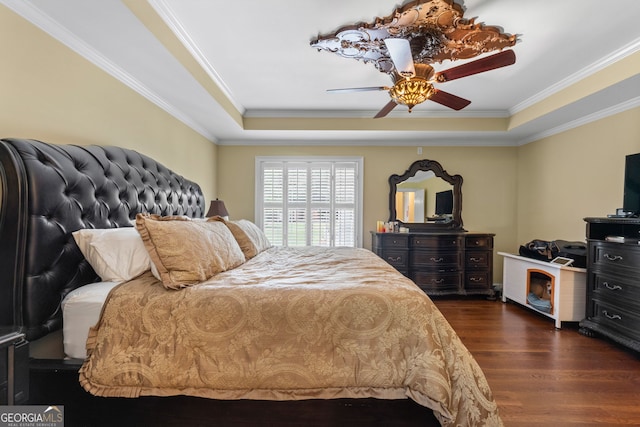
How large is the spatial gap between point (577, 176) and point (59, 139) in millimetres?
4886

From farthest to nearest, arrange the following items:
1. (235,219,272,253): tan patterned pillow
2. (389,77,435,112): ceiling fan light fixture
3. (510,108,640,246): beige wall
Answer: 1. (510,108,640,246): beige wall
2. (235,219,272,253): tan patterned pillow
3. (389,77,435,112): ceiling fan light fixture

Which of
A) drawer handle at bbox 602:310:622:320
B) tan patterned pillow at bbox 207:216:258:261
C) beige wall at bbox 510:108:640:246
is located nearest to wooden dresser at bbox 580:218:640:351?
drawer handle at bbox 602:310:622:320

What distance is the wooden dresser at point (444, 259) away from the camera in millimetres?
4004

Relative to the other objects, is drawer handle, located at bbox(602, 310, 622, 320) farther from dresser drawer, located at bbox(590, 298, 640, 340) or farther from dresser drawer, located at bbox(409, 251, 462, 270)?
dresser drawer, located at bbox(409, 251, 462, 270)

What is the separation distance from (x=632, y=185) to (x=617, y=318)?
1207mm

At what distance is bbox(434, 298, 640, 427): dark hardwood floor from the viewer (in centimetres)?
169

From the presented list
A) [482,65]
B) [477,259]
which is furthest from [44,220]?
[477,259]

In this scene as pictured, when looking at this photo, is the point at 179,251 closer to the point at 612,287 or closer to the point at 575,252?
the point at 612,287

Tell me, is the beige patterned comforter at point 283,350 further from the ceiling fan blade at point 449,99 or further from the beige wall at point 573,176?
the beige wall at point 573,176

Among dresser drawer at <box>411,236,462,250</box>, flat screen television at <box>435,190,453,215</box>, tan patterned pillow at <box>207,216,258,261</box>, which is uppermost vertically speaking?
flat screen television at <box>435,190,453,215</box>

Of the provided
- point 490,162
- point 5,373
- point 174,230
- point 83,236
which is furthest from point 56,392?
point 490,162

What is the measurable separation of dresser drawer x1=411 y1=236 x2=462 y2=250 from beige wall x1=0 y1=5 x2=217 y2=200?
332 cm

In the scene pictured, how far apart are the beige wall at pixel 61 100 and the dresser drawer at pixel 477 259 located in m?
4.02

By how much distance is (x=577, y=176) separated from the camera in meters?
3.45
